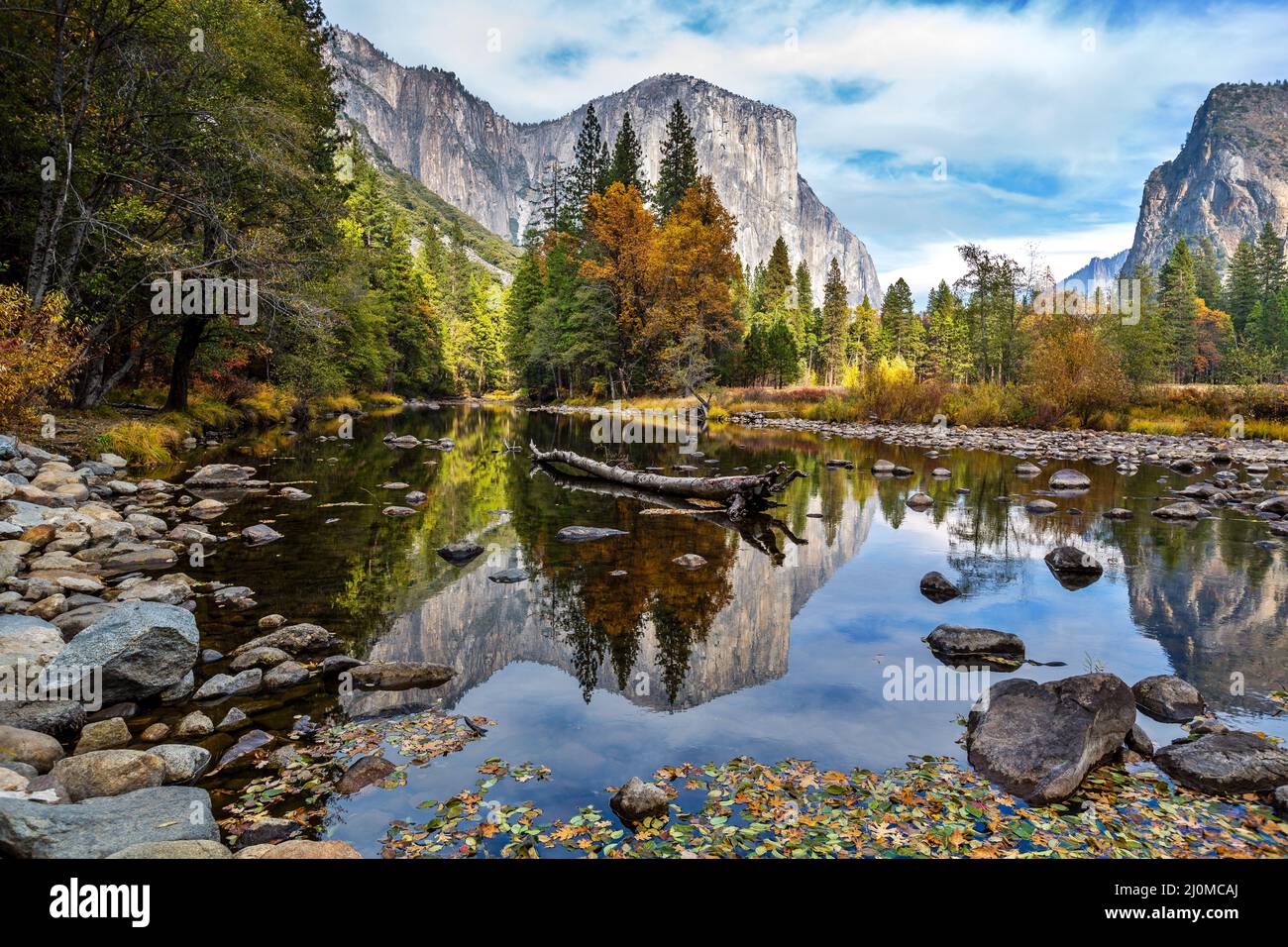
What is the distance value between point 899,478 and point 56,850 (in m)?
19.5

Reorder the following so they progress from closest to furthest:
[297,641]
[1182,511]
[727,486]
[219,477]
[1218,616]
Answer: [297,641] < [1218,616] < [1182,511] < [727,486] < [219,477]

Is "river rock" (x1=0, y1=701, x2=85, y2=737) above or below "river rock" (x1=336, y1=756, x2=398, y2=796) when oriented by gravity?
above

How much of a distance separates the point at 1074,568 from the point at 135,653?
11.7 meters

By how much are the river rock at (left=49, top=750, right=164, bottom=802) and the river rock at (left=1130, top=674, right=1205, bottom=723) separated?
750 cm

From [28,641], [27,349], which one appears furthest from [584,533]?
[27,349]

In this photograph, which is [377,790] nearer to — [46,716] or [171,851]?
[171,851]

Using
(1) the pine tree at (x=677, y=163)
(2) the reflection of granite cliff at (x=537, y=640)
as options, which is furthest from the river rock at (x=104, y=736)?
(1) the pine tree at (x=677, y=163)

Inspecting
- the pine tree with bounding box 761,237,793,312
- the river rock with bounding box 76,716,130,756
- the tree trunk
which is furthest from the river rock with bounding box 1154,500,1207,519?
the pine tree with bounding box 761,237,793,312

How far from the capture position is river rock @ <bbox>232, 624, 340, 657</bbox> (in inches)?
256

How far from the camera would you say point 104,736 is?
4672 mm

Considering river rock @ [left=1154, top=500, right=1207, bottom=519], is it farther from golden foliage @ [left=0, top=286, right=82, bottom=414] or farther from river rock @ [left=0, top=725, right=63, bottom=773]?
golden foliage @ [left=0, top=286, right=82, bottom=414]

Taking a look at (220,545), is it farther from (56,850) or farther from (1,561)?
(56,850)
